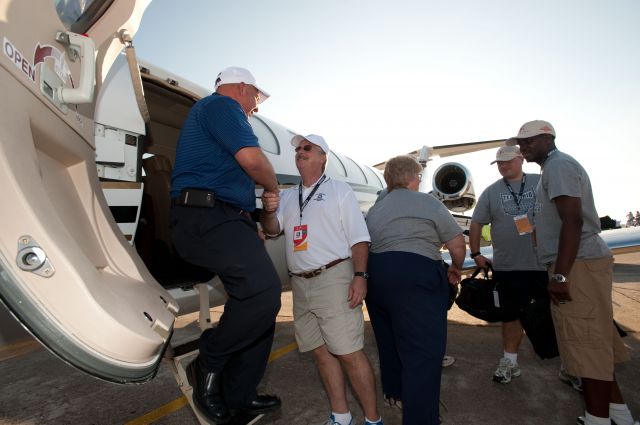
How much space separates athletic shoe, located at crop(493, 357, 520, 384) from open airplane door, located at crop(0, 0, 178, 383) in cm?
326

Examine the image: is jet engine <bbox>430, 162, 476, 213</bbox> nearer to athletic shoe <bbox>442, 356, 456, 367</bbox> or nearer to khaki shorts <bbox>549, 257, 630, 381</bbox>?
athletic shoe <bbox>442, 356, 456, 367</bbox>

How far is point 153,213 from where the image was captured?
13.2 ft

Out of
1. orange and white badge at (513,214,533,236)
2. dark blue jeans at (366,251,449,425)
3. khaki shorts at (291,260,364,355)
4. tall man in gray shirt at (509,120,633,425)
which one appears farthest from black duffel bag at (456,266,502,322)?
khaki shorts at (291,260,364,355)

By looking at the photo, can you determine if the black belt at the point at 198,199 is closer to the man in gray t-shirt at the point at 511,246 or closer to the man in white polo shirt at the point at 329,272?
the man in white polo shirt at the point at 329,272

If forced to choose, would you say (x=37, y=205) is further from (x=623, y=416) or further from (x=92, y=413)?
(x=623, y=416)

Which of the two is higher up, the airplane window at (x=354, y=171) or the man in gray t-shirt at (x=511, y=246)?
the airplane window at (x=354, y=171)

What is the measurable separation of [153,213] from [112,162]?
136 centimetres

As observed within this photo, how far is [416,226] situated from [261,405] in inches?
60.5

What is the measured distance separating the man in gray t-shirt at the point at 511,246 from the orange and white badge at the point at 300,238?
7.46 ft

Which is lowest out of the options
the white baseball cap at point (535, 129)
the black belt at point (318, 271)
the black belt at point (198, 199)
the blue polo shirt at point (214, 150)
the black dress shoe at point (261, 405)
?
the black dress shoe at point (261, 405)

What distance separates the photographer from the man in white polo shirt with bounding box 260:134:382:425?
2.78m

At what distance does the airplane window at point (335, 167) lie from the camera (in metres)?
7.41

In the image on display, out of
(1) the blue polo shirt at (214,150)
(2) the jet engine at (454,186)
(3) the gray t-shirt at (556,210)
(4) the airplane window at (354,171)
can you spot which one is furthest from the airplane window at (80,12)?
(2) the jet engine at (454,186)

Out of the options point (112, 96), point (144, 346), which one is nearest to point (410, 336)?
point (144, 346)
